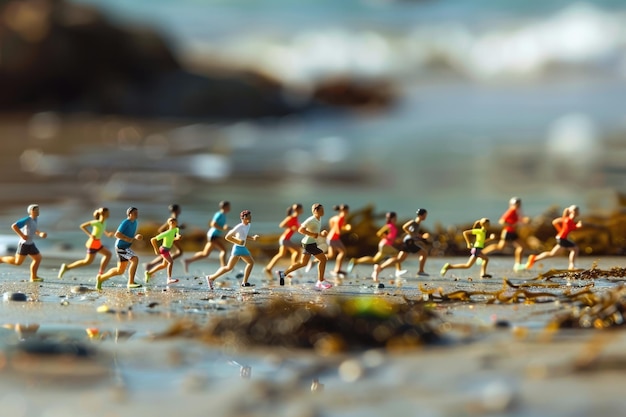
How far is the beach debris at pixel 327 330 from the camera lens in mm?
6402

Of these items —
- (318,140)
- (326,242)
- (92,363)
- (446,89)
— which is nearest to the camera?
(92,363)

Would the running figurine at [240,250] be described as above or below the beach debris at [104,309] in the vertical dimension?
above

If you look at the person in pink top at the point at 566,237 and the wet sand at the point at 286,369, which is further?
the person in pink top at the point at 566,237

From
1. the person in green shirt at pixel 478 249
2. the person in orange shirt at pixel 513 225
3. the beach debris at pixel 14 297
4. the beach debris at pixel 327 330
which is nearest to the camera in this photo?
the beach debris at pixel 327 330

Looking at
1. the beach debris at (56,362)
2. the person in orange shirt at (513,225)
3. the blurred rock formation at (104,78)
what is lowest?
the beach debris at (56,362)

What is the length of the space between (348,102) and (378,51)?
22.6ft

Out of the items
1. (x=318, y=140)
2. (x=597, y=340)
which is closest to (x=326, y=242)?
(x=597, y=340)

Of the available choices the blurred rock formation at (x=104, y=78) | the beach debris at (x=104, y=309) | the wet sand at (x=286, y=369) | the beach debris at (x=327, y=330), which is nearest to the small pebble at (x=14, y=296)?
the wet sand at (x=286, y=369)

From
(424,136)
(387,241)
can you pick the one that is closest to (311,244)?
(387,241)

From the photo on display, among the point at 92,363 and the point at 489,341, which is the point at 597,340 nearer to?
the point at 489,341

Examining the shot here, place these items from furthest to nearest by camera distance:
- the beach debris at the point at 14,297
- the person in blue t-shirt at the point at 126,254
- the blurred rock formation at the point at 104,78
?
1. the blurred rock formation at the point at 104,78
2. the person in blue t-shirt at the point at 126,254
3. the beach debris at the point at 14,297

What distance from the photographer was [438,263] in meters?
11.1

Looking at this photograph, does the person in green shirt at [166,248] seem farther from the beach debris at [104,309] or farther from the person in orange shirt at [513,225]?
the person in orange shirt at [513,225]

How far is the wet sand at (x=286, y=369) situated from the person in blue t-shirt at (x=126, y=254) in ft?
3.33
